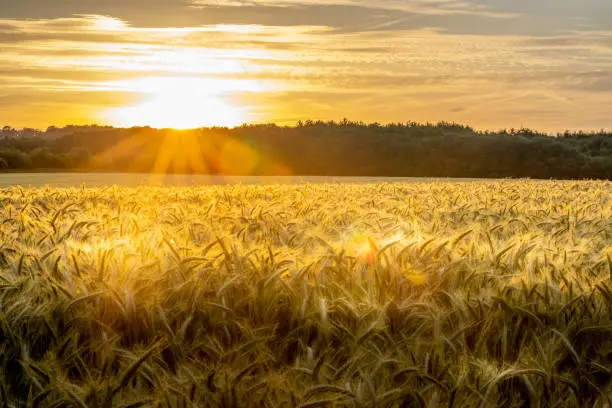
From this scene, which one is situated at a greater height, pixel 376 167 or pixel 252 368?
pixel 252 368

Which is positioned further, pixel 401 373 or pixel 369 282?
pixel 369 282

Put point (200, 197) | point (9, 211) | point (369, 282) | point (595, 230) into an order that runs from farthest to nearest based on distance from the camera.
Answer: point (200, 197), point (9, 211), point (595, 230), point (369, 282)

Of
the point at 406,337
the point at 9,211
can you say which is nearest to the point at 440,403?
the point at 406,337

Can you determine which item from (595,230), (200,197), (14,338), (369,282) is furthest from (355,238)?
(200,197)

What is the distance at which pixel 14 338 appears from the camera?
8.31 ft

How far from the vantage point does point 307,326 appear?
2533mm

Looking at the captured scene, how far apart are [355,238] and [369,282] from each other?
3.22 ft

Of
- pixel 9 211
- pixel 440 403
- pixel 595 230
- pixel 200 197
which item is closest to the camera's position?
pixel 440 403

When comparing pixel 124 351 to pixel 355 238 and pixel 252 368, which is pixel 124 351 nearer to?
pixel 252 368

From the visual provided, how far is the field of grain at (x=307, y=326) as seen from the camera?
7.09ft

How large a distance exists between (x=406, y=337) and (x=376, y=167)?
3338 cm

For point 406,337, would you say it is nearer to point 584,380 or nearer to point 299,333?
point 299,333

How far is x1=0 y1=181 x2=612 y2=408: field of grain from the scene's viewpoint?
216cm

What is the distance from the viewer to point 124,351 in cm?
234
